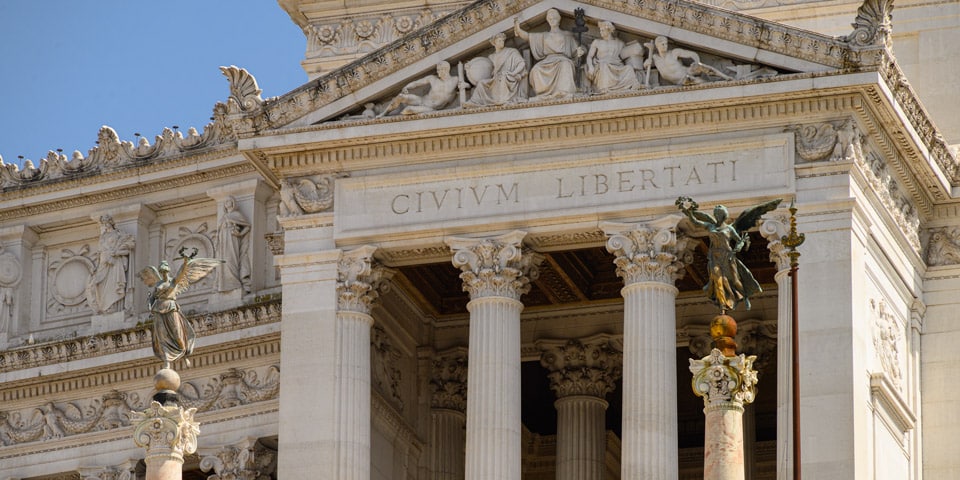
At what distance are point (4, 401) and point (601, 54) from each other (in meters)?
16.4

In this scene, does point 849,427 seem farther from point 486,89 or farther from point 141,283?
point 141,283

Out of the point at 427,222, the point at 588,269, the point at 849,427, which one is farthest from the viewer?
the point at 588,269

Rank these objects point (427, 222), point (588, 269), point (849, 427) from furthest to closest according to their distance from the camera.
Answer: point (588, 269), point (427, 222), point (849, 427)

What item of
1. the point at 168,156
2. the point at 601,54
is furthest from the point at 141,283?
the point at 601,54

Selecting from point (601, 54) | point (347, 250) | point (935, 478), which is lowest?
point (935, 478)

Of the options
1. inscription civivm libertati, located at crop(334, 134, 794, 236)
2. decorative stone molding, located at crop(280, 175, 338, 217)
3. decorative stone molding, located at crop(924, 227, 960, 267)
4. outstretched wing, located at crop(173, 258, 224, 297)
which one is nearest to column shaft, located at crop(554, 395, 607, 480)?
inscription civivm libertati, located at crop(334, 134, 794, 236)

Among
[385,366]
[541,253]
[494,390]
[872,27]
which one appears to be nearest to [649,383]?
[494,390]

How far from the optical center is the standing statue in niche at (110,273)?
59.1 metres

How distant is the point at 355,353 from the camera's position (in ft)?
171

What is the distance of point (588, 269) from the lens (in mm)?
Result: 56375

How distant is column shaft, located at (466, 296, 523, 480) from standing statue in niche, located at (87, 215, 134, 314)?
1031 centimetres

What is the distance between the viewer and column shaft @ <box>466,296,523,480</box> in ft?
166

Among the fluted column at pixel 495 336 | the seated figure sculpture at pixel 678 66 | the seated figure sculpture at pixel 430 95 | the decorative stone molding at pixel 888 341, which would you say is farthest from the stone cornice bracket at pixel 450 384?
the decorative stone molding at pixel 888 341

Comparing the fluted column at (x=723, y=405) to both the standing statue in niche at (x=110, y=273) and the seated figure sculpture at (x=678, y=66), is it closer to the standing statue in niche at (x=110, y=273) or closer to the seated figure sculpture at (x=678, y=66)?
the seated figure sculpture at (x=678, y=66)
